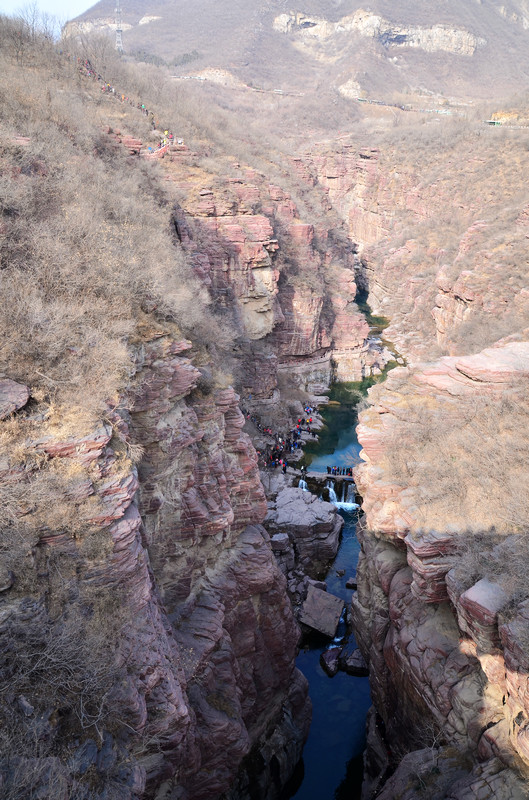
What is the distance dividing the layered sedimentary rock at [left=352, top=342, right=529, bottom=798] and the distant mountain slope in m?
92.7

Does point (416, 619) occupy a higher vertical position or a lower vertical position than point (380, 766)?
higher

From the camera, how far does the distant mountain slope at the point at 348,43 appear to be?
93500mm

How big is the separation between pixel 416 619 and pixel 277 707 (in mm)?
5441

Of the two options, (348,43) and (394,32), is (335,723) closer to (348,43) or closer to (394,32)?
(348,43)

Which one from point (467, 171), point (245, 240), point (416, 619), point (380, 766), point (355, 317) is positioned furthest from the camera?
point (467, 171)

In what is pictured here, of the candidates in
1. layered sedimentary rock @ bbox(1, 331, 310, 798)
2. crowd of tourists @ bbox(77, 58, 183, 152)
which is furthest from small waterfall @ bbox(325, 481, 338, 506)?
crowd of tourists @ bbox(77, 58, 183, 152)

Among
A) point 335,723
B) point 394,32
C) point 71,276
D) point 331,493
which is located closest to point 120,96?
point 331,493

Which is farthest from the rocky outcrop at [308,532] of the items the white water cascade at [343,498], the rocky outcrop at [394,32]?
the rocky outcrop at [394,32]

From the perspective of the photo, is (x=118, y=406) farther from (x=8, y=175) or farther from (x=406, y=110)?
(x=406, y=110)

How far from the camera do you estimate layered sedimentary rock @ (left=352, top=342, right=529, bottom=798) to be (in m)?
8.57

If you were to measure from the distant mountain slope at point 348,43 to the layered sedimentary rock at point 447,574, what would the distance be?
92701mm

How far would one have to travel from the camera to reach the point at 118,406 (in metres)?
8.88

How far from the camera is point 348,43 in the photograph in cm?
10175

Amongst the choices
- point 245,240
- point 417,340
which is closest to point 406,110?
point 417,340
